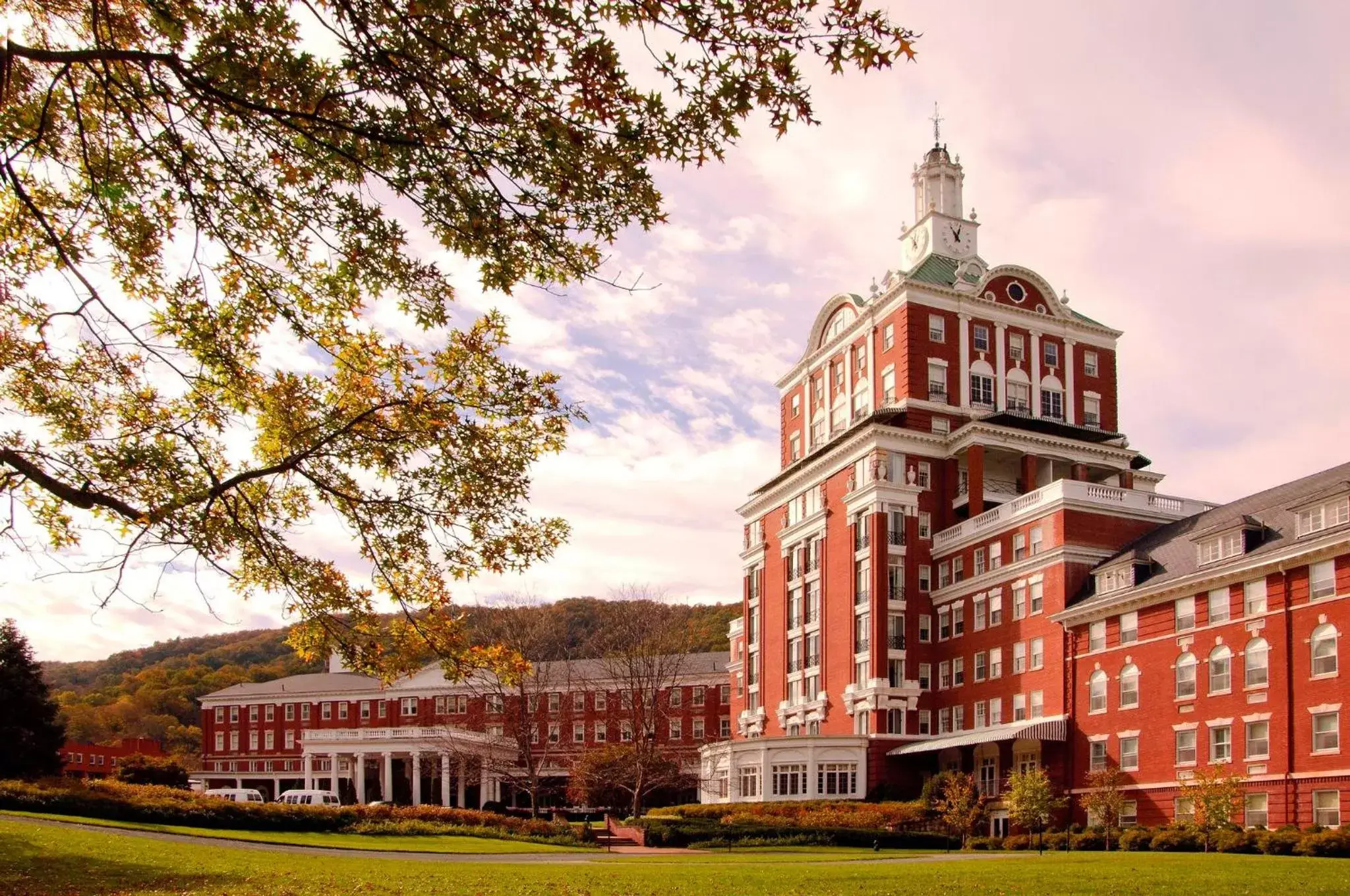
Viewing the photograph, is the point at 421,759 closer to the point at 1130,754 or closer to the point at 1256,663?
the point at 1130,754

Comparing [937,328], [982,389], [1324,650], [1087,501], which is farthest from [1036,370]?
[1324,650]

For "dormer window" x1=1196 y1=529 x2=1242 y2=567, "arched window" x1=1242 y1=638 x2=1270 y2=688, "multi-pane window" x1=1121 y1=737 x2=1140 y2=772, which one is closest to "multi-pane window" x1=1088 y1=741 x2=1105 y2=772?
"multi-pane window" x1=1121 y1=737 x2=1140 y2=772

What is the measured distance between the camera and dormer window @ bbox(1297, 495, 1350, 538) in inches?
1529

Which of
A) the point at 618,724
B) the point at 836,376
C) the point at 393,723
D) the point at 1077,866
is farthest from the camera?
the point at 393,723

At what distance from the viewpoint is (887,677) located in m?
59.2

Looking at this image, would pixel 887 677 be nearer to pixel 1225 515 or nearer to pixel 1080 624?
pixel 1080 624

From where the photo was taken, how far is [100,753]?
101 m

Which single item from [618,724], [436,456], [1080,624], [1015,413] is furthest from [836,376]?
[436,456]

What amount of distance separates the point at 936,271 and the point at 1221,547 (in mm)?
→ 26499

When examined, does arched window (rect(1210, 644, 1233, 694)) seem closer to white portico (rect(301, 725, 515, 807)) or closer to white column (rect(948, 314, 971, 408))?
white column (rect(948, 314, 971, 408))

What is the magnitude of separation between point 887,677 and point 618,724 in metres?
29.4

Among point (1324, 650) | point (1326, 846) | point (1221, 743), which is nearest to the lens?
point (1326, 846)

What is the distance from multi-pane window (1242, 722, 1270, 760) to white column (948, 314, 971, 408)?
83.6 feet

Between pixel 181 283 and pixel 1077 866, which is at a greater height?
pixel 181 283
